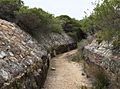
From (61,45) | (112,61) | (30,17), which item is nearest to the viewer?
(112,61)

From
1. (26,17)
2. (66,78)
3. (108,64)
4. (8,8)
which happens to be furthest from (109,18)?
(8,8)

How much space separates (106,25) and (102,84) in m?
3.16

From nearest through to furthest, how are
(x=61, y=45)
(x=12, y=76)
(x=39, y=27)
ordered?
1. (x=12, y=76)
2. (x=39, y=27)
3. (x=61, y=45)

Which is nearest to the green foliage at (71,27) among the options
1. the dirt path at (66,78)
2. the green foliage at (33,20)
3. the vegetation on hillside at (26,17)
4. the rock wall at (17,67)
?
the vegetation on hillside at (26,17)

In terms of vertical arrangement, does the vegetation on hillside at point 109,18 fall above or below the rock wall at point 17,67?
above

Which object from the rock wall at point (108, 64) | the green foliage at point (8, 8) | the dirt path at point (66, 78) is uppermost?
the green foliage at point (8, 8)

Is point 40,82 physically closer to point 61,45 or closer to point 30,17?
point 30,17

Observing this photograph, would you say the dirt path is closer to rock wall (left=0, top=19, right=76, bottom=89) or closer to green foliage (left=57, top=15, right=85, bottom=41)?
rock wall (left=0, top=19, right=76, bottom=89)

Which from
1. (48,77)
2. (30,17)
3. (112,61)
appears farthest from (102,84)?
(30,17)

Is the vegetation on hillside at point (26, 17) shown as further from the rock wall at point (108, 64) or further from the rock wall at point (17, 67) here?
the rock wall at point (108, 64)

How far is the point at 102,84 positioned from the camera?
37.3 feet

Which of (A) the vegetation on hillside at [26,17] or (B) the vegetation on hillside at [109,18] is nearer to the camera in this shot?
(B) the vegetation on hillside at [109,18]

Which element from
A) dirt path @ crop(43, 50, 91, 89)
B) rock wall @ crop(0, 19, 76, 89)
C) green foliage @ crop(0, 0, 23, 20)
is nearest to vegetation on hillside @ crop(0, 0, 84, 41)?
green foliage @ crop(0, 0, 23, 20)

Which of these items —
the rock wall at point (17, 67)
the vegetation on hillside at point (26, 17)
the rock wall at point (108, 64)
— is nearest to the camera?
the rock wall at point (17, 67)
